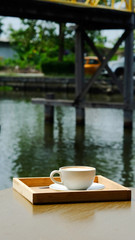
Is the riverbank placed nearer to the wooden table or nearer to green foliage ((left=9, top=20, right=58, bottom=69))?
green foliage ((left=9, top=20, right=58, bottom=69))

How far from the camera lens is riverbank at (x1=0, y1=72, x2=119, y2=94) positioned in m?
31.5

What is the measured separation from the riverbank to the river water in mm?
14252

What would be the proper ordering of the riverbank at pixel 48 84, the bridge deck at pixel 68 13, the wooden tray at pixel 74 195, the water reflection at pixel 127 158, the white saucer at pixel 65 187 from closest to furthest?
1. the wooden tray at pixel 74 195
2. the white saucer at pixel 65 187
3. the water reflection at pixel 127 158
4. the bridge deck at pixel 68 13
5. the riverbank at pixel 48 84

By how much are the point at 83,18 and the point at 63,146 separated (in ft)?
10.6

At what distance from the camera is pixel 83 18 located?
12445mm

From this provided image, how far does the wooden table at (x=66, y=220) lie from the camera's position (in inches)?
63.9

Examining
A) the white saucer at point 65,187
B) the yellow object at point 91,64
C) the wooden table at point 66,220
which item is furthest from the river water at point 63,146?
the yellow object at point 91,64

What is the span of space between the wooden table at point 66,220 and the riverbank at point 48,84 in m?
29.2

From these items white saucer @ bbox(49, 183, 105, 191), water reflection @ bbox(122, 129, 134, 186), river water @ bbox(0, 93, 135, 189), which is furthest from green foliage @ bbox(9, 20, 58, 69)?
white saucer @ bbox(49, 183, 105, 191)

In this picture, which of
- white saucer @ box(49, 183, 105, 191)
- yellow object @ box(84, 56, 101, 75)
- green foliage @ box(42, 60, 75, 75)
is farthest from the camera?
green foliage @ box(42, 60, 75, 75)

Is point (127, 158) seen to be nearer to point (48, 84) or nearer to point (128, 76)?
point (128, 76)

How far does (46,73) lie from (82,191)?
3550 cm

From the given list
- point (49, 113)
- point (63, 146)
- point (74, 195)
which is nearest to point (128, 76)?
point (49, 113)

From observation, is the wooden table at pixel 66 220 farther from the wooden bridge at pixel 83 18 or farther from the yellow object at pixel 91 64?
the yellow object at pixel 91 64
